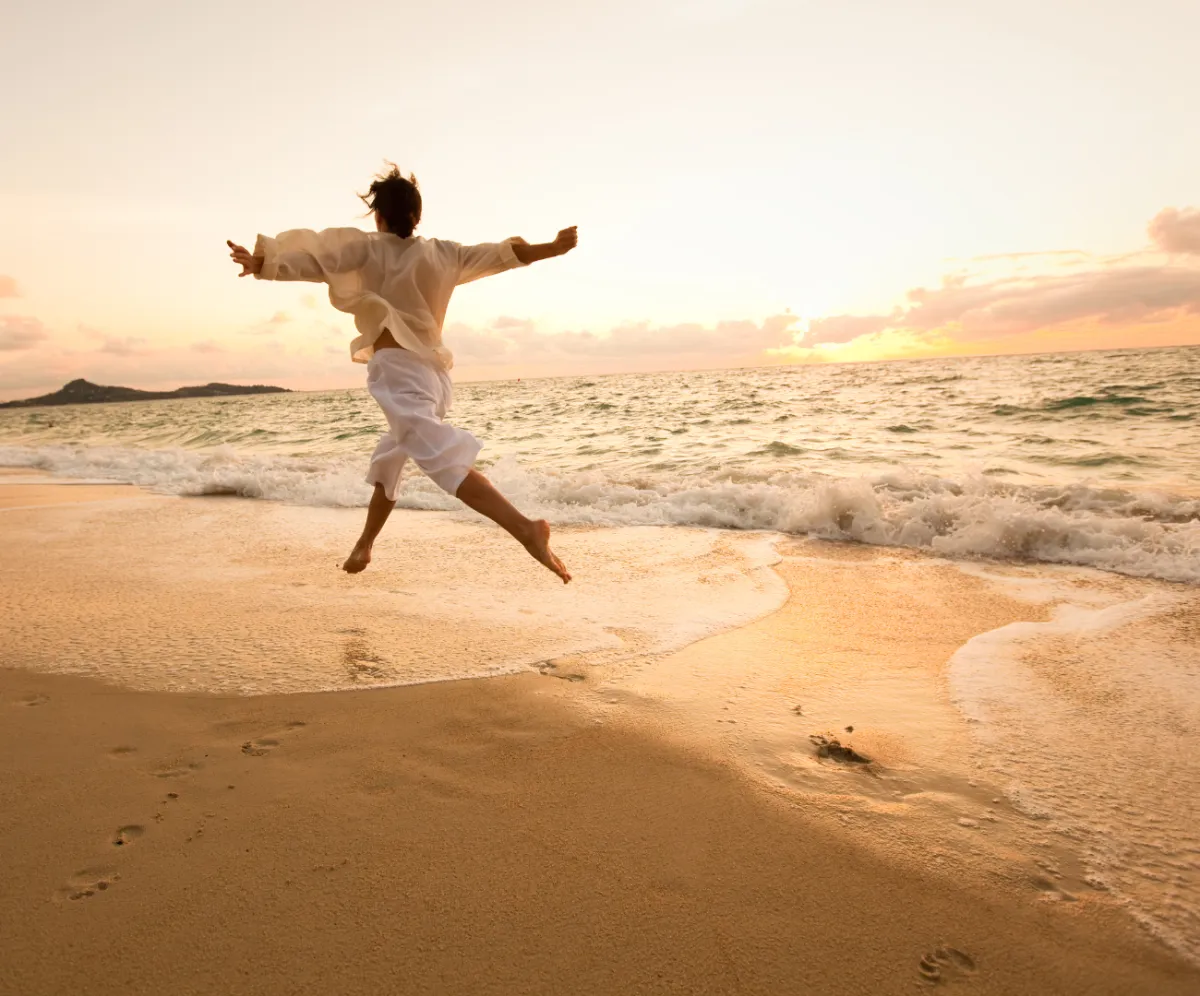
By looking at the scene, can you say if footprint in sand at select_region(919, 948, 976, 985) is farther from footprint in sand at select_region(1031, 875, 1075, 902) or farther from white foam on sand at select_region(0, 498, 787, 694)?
white foam on sand at select_region(0, 498, 787, 694)

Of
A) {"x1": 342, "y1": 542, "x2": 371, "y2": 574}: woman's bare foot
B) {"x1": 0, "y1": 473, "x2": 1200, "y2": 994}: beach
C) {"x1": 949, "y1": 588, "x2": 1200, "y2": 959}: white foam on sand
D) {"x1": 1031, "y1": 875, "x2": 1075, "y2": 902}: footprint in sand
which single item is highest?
{"x1": 342, "y1": 542, "x2": 371, "y2": 574}: woman's bare foot

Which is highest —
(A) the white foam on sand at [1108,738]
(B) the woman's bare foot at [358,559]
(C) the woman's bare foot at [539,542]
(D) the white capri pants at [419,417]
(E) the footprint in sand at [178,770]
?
(D) the white capri pants at [419,417]

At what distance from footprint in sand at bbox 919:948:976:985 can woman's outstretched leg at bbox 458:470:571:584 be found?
2137 mm

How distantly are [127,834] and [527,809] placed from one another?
3.41 ft

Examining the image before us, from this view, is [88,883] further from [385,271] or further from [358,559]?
[385,271]

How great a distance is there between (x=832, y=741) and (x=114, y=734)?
2.40m

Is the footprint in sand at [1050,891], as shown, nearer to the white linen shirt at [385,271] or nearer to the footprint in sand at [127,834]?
the footprint in sand at [127,834]

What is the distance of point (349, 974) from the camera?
156 cm

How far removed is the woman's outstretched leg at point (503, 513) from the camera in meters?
3.36

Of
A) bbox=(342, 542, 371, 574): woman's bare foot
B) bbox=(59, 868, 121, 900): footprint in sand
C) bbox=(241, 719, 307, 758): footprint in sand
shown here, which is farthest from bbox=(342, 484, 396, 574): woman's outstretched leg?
bbox=(59, 868, 121, 900): footprint in sand

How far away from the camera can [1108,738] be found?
8.66ft

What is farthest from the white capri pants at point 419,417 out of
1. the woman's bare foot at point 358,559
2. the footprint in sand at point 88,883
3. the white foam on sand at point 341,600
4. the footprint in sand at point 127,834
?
the footprint in sand at point 88,883

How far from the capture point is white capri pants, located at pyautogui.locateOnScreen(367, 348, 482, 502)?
3357mm

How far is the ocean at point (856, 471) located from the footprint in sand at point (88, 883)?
549 centimetres
